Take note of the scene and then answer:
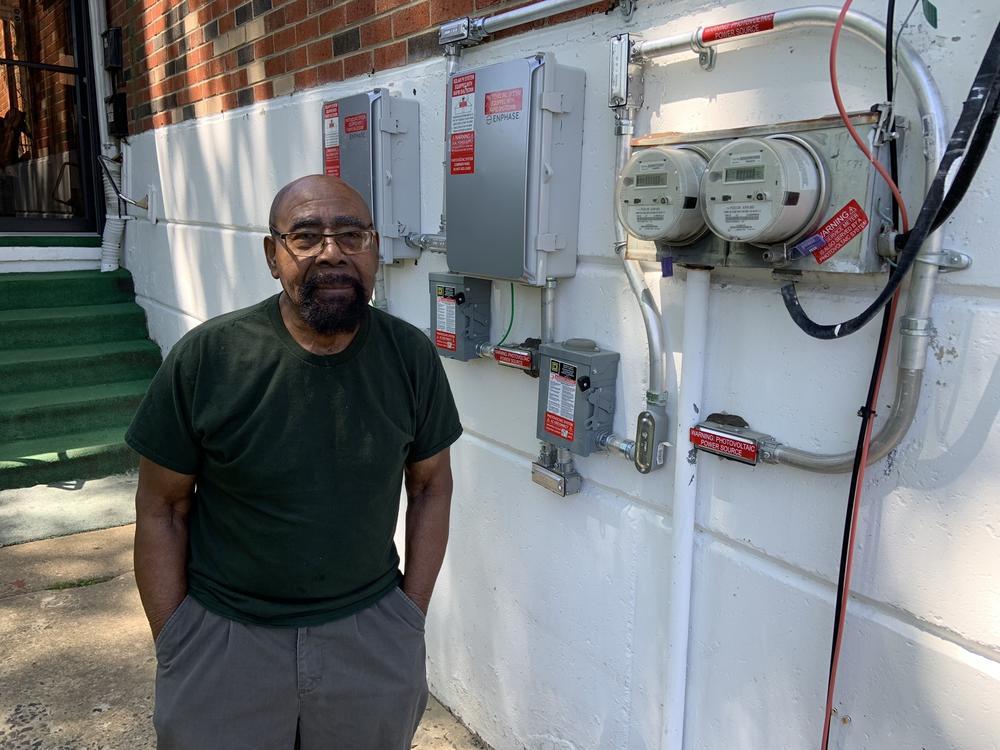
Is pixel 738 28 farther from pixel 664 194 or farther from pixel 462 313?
pixel 462 313

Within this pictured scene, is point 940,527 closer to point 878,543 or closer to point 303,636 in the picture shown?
point 878,543

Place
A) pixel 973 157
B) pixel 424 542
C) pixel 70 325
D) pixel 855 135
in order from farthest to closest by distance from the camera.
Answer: pixel 70 325 < pixel 424 542 < pixel 855 135 < pixel 973 157

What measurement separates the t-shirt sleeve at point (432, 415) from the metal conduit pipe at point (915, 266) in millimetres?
843

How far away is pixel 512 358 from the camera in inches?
89.1

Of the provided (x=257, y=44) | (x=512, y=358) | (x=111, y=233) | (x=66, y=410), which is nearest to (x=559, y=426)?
(x=512, y=358)

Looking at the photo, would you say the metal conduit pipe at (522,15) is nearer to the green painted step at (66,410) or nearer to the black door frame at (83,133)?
the green painted step at (66,410)

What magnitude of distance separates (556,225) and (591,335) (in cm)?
30

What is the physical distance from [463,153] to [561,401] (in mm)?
746

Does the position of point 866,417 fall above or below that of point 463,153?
below

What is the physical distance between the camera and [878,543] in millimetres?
1520

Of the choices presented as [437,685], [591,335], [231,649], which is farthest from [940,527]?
[437,685]

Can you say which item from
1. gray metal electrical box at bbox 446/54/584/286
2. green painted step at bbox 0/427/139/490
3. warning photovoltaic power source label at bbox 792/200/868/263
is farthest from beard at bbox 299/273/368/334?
green painted step at bbox 0/427/139/490

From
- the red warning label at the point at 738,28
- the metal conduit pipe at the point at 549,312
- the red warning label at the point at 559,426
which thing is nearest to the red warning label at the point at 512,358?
the metal conduit pipe at the point at 549,312

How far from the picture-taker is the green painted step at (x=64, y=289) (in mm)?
5648
